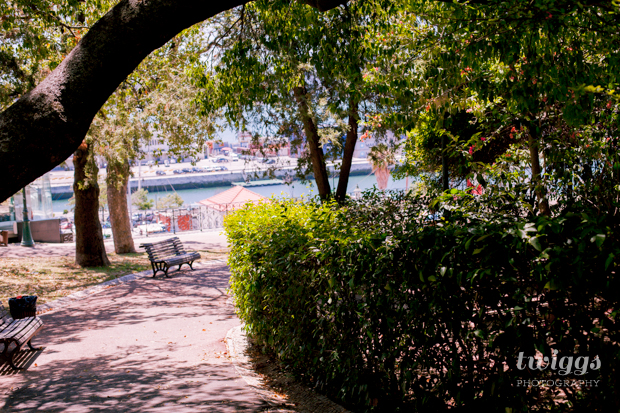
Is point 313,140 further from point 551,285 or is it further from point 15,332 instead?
point 551,285

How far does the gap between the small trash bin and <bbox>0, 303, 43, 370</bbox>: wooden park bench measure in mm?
313

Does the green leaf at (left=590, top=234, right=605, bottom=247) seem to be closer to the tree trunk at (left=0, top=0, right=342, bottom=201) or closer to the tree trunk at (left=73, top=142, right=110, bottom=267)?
the tree trunk at (left=0, top=0, right=342, bottom=201)

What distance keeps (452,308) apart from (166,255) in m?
12.4

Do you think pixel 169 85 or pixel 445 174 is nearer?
pixel 445 174

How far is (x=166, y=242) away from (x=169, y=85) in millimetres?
4797

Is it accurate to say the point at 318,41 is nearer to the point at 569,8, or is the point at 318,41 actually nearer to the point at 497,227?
the point at 569,8

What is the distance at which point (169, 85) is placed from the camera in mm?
13180

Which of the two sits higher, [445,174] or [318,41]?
[318,41]

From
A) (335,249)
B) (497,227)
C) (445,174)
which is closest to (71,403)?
(335,249)

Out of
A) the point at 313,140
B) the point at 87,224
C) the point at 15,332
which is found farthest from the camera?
the point at 87,224

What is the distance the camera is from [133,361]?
6.23 m

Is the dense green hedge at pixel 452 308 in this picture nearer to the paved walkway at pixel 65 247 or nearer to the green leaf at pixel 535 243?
the green leaf at pixel 535 243

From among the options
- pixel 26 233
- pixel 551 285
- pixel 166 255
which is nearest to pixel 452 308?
pixel 551 285

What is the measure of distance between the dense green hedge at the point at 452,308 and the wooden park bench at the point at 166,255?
940 centimetres
